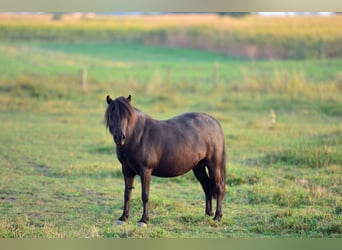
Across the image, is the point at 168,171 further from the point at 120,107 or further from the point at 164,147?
the point at 120,107

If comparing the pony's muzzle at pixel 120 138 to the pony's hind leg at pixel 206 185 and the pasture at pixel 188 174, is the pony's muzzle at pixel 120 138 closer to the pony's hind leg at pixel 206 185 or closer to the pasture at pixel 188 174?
the pasture at pixel 188 174

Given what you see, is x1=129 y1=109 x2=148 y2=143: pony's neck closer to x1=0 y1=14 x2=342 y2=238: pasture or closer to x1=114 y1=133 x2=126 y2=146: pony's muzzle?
x1=114 y1=133 x2=126 y2=146: pony's muzzle

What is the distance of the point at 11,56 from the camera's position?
30328mm

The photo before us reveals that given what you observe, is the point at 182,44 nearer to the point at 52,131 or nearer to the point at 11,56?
the point at 11,56

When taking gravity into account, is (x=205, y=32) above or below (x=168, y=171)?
below

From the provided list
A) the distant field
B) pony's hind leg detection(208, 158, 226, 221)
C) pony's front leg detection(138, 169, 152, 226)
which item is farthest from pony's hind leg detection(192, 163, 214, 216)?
the distant field

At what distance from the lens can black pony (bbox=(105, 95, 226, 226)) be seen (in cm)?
815

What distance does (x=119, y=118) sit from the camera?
805 centimetres

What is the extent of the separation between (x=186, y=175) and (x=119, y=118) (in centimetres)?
356

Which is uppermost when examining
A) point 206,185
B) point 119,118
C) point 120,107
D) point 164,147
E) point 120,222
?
point 120,107

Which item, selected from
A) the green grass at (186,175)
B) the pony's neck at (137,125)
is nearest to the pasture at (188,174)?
the green grass at (186,175)

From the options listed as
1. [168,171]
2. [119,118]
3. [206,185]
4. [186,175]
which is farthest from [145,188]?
[186,175]

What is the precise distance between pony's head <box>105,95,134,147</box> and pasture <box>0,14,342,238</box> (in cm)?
105
